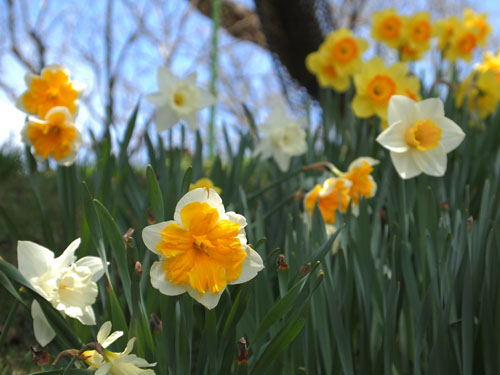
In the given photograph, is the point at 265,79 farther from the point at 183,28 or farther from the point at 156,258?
the point at 156,258

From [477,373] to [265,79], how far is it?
48.2ft

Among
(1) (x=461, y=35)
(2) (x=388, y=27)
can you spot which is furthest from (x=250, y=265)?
(1) (x=461, y=35)

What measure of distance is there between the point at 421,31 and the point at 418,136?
1.47m

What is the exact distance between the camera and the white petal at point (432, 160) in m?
1.21

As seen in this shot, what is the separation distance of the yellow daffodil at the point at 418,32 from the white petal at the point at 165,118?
1.41 meters

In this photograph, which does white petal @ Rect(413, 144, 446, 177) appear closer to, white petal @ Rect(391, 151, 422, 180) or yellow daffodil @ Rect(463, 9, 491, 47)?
white petal @ Rect(391, 151, 422, 180)

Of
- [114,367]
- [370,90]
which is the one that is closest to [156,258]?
[114,367]

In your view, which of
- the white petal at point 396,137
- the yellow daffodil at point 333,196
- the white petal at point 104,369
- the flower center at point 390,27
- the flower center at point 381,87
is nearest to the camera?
the white petal at point 104,369

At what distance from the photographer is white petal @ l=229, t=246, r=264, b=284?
80 cm

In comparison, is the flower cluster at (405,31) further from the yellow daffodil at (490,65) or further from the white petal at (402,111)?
the white petal at (402,111)

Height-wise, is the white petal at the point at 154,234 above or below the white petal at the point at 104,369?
above

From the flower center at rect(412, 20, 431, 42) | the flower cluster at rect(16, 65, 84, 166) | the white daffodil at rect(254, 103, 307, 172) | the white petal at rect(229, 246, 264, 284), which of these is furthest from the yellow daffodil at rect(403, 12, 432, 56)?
the white petal at rect(229, 246, 264, 284)

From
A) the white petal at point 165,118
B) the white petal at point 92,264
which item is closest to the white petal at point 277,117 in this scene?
the white petal at point 165,118

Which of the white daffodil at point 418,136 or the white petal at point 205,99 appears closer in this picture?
the white daffodil at point 418,136
